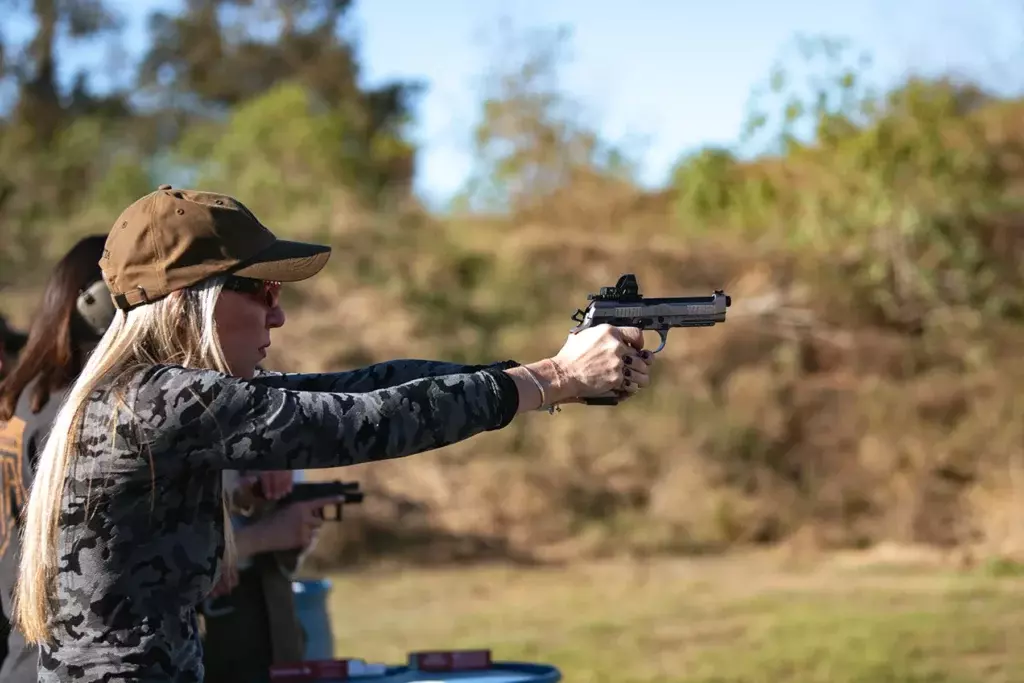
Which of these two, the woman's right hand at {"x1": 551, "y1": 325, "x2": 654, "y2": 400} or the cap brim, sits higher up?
the cap brim

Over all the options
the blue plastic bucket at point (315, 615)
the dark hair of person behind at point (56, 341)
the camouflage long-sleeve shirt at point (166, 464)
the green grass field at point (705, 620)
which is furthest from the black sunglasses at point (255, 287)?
the green grass field at point (705, 620)

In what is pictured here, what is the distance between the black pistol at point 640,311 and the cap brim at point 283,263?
0.59 meters

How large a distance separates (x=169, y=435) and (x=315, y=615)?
2.16 metres

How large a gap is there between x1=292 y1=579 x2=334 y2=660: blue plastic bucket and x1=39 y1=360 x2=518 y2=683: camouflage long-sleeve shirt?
1.90 m

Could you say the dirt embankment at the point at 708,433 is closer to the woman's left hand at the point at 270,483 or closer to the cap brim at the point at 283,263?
the woman's left hand at the point at 270,483

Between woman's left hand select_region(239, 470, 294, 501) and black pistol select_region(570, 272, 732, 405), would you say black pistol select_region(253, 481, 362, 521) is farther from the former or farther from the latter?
black pistol select_region(570, 272, 732, 405)

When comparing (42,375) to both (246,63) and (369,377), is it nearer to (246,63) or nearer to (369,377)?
(369,377)

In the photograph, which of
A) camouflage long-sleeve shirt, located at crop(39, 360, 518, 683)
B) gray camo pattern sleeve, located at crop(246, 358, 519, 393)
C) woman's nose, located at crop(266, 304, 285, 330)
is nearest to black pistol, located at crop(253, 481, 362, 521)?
gray camo pattern sleeve, located at crop(246, 358, 519, 393)

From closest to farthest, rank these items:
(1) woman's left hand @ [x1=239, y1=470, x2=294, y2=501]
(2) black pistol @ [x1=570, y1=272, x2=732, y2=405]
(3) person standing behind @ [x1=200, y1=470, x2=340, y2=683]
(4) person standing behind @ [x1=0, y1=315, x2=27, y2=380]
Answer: (2) black pistol @ [x1=570, y1=272, x2=732, y2=405] < (3) person standing behind @ [x1=200, y1=470, x2=340, y2=683] < (1) woman's left hand @ [x1=239, y1=470, x2=294, y2=501] < (4) person standing behind @ [x1=0, y1=315, x2=27, y2=380]

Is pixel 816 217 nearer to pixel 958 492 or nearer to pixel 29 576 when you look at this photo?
pixel 958 492

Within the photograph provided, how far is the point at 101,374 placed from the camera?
2.61 m

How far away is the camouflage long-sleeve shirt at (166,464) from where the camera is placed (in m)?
2.55

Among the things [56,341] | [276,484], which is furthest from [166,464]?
[276,484]

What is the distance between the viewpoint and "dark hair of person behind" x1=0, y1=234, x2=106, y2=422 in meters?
3.58
